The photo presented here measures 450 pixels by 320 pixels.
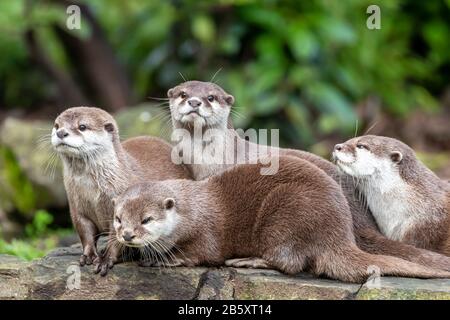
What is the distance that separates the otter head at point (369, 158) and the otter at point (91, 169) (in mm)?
1183

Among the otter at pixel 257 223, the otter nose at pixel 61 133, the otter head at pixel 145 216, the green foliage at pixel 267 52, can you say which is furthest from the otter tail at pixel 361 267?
the green foliage at pixel 267 52

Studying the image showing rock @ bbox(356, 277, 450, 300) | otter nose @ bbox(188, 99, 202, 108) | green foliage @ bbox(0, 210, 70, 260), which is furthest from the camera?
green foliage @ bbox(0, 210, 70, 260)

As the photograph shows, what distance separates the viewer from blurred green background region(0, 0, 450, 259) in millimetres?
10008

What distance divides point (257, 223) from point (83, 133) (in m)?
1.06

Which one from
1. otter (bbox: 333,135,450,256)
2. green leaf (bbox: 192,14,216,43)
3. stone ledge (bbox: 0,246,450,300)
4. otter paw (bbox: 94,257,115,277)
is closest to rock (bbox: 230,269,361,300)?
stone ledge (bbox: 0,246,450,300)

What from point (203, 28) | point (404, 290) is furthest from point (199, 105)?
point (203, 28)

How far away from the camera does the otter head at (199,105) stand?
17.5 feet

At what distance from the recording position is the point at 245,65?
1038cm

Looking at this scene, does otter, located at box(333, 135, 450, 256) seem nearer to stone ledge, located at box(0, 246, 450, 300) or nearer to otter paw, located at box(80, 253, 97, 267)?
stone ledge, located at box(0, 246, 450, 300)

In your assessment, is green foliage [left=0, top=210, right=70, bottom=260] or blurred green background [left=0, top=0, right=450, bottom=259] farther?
blurred green background [left=0, top=0, right=450, bottom=259]

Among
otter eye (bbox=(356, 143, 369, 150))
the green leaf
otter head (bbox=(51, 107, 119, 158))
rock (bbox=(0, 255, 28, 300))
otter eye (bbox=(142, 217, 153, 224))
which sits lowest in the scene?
rock (bbox=(0, 255, 28, 300))

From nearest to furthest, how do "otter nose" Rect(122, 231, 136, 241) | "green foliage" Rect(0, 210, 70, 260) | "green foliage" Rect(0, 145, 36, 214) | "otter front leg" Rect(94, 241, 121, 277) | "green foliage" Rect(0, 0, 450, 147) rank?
"otter nose" Rect(122, 231, 136, 241), "otter front leg" Rect(94, 241, 121, 277), "green foliage" Rect(0, 210, 70, 260), "green foliage" Rect(0, 145, 36, 214), "green foliage" Rect(0, 0, 450, 147)

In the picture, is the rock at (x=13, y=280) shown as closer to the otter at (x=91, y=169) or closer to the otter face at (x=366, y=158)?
the otter at (x=91, y=169)

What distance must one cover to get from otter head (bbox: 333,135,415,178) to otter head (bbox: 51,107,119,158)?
50.6 inches
